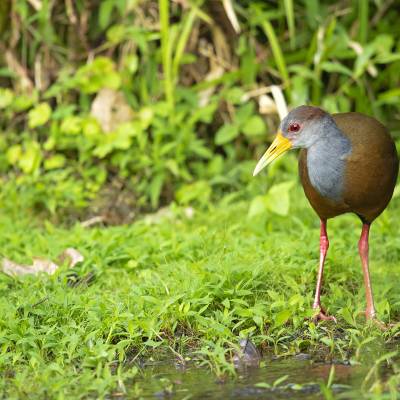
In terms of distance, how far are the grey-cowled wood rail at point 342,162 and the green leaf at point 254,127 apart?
2326 mm

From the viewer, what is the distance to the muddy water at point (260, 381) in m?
3.60

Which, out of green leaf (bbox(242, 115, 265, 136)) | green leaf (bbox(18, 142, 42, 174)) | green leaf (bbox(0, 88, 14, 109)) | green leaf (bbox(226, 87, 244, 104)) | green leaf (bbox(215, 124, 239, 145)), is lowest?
green leaf (bbox(18, 142, 42, 174))

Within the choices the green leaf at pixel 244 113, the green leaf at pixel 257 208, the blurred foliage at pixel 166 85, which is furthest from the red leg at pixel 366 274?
the green leaf at pixel 244 113

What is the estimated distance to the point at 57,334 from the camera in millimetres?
4336

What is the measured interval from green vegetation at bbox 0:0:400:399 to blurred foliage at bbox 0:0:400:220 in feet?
0.04

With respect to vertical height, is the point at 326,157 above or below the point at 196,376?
above

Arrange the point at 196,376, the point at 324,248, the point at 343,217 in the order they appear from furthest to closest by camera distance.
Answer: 1. the point at 343,217
2. the point at 324,248
3. the point at 196,376

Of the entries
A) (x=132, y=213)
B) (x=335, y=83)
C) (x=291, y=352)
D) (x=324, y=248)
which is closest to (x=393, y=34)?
(x=335, y=83)

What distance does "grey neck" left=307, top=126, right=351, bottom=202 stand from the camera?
4.60 m

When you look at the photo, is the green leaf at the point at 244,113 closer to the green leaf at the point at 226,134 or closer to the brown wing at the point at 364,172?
the green leaf at the point at 226,134

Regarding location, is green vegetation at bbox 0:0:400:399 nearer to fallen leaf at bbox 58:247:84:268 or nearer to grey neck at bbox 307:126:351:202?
fallen leaf at bbox 58:247:84:268

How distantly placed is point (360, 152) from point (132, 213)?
2799 mm

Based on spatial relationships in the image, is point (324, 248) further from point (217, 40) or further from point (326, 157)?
point (217, 40)

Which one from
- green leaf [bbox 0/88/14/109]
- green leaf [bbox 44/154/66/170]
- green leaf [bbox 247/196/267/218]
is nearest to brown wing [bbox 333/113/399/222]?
green leaf [bbox 247/196/267/218]
